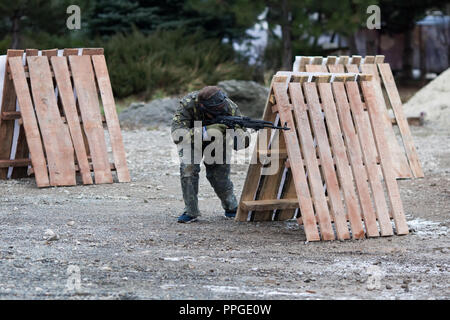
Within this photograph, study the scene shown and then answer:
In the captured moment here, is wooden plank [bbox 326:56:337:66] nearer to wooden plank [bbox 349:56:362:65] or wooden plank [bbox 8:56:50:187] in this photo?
wooden plank [bbox 349:56:362:65]

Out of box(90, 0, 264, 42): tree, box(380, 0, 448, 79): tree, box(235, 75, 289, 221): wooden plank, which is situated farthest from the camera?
box(380, 0, 448, 79): tree

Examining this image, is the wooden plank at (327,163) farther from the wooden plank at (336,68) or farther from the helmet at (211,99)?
the wooden plank at (336,68)

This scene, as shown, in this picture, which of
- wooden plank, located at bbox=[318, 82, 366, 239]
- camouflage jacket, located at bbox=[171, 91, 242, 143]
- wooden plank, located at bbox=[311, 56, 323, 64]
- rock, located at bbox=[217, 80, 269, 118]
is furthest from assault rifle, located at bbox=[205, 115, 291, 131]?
rock, located at bbox=[217, 80, 269, 118]

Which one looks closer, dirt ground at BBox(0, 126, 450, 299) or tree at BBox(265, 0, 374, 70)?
dirt ground at BBox(0, 126, 450, 299)

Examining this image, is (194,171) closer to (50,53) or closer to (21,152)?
(50,53)

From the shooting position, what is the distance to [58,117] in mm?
10375

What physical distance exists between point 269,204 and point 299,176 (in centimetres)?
85

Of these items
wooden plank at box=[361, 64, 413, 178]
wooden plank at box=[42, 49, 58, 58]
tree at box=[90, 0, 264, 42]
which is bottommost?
tree at box=[90, 0, 264, 42]

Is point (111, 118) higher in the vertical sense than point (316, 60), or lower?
lower

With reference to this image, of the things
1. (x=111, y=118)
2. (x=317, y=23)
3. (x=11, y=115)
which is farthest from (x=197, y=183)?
(x=317, y=23)

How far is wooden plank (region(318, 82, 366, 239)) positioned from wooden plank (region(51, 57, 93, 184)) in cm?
407

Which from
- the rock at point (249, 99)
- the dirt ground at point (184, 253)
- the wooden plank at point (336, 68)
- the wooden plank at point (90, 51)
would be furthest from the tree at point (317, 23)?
the dirt ground at point (184, 253)

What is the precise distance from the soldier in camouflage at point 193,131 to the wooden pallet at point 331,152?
432mm

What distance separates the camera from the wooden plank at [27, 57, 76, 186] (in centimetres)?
1030
